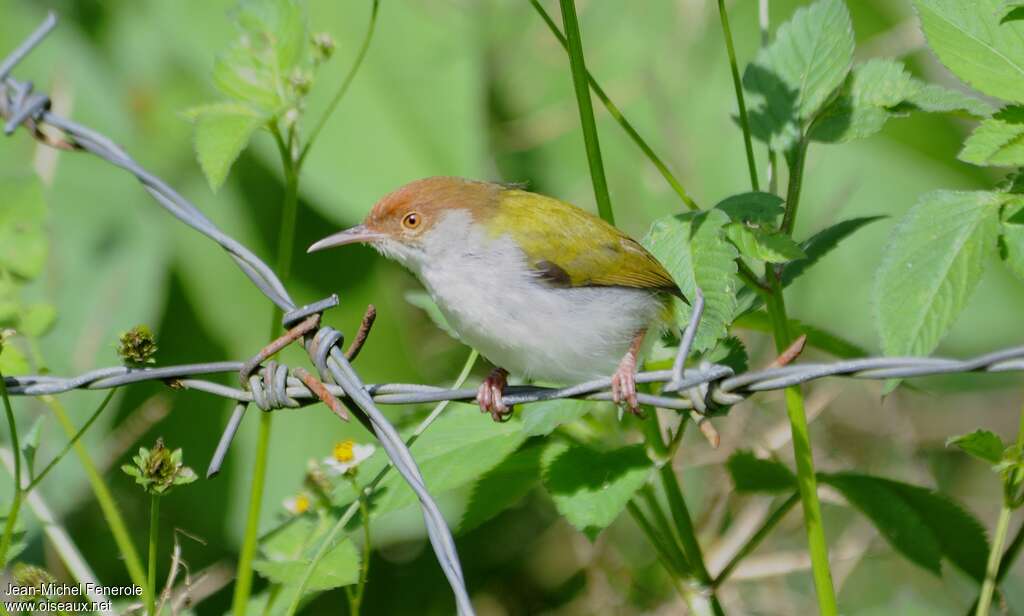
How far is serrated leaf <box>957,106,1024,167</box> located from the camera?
6.88 ft

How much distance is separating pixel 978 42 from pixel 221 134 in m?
1.59

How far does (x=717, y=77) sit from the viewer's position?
17.4ft

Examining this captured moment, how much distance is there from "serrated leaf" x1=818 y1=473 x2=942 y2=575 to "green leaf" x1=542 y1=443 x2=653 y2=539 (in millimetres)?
530

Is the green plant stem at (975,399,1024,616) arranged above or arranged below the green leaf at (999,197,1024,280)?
below

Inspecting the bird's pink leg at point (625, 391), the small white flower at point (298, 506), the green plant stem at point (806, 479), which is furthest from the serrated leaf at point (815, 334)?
the small white flower at point (298, 506)

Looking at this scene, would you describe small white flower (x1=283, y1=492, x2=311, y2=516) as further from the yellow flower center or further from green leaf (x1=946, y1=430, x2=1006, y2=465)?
green leaf (x1=946, y1=430, x2=1006, y2=465)

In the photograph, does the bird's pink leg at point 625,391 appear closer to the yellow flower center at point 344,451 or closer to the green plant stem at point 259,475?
the yellow flower center at point 344,451

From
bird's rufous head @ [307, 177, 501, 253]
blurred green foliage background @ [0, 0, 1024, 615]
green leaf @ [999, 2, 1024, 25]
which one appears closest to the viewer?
green leaf @ [999, 2, 1024, 25]

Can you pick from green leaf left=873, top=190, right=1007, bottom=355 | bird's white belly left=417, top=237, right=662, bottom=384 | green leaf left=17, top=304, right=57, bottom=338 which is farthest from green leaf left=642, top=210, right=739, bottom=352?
green leaf left=17, top=304, right=57, bottom=338

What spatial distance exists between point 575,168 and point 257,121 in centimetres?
281

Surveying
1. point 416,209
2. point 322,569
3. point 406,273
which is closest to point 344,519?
Answer: point 322,569

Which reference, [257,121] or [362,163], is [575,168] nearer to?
[362,163]

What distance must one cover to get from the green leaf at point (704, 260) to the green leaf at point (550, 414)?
33 centimetres

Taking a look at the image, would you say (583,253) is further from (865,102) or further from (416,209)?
(865,102)
